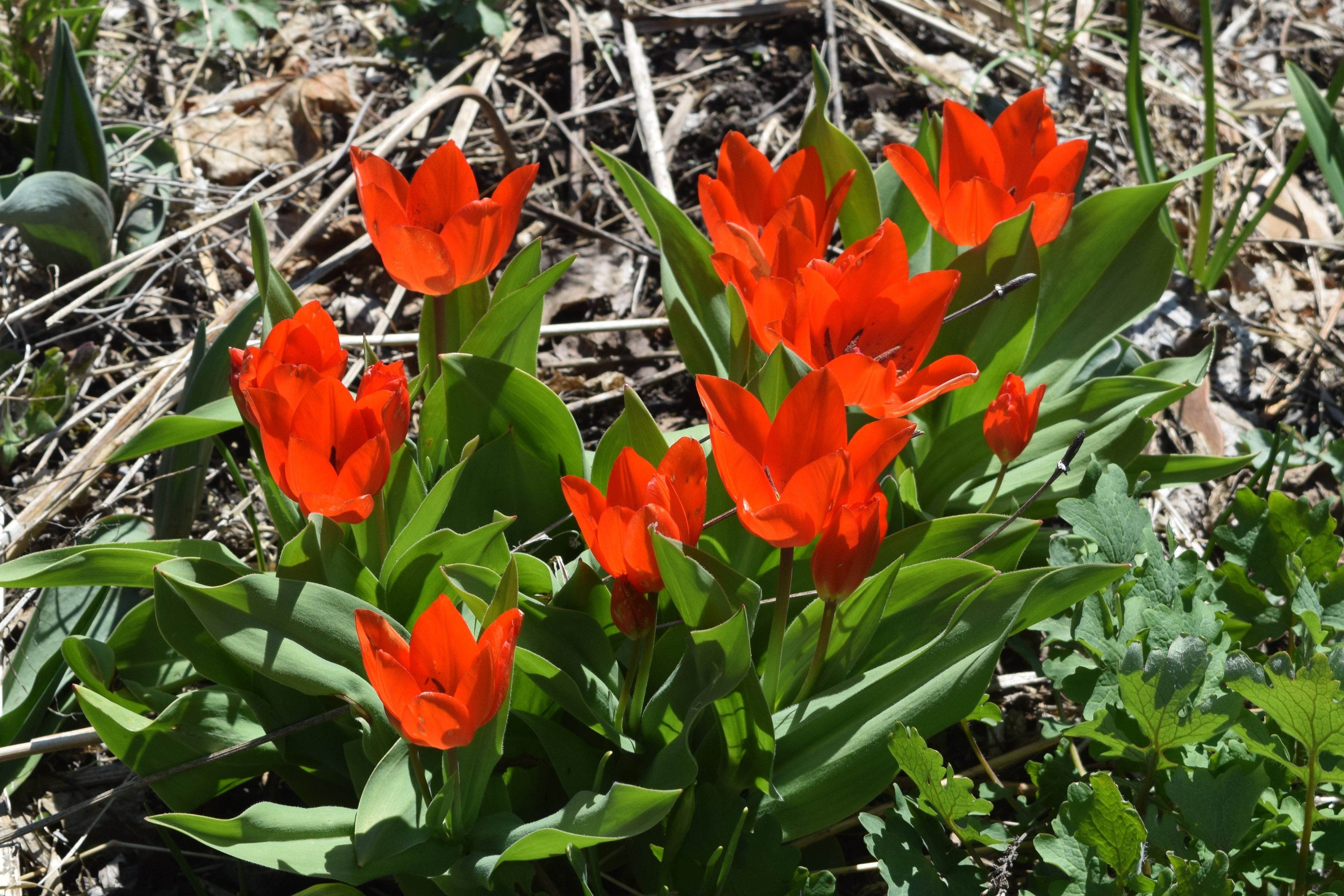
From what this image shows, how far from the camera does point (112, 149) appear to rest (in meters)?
2.63

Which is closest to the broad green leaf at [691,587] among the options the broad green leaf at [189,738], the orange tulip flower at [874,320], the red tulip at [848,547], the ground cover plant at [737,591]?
the ground cover plant at [737,591]

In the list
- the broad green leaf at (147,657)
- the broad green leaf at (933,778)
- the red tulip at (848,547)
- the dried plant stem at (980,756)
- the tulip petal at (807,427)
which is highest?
the tulip petal at (807,427)

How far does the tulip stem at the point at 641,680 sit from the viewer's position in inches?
49.6

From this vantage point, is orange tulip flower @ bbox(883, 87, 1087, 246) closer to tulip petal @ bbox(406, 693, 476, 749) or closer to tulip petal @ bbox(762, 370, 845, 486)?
tulip petal @ bbox(762, 370, 845, 486)

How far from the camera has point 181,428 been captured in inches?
62.3

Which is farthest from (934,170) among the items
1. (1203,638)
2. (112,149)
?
(112,149)

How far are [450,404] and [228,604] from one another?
498mm

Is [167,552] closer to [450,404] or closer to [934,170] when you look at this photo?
[450,404]

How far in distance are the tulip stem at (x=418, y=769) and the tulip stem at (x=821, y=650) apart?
0.50m

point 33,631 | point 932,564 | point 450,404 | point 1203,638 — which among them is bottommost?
point 33,631

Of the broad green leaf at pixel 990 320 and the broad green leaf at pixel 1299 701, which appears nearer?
the broad green leaf at pixel 1299 701

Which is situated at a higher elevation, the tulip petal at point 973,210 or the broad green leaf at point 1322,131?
the tulip petal at point 973,210

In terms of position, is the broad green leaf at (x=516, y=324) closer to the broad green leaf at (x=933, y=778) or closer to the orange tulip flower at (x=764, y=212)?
the orange tulip flower at (x=764, y=212)

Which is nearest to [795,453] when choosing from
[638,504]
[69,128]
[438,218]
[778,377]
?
[638,504]
